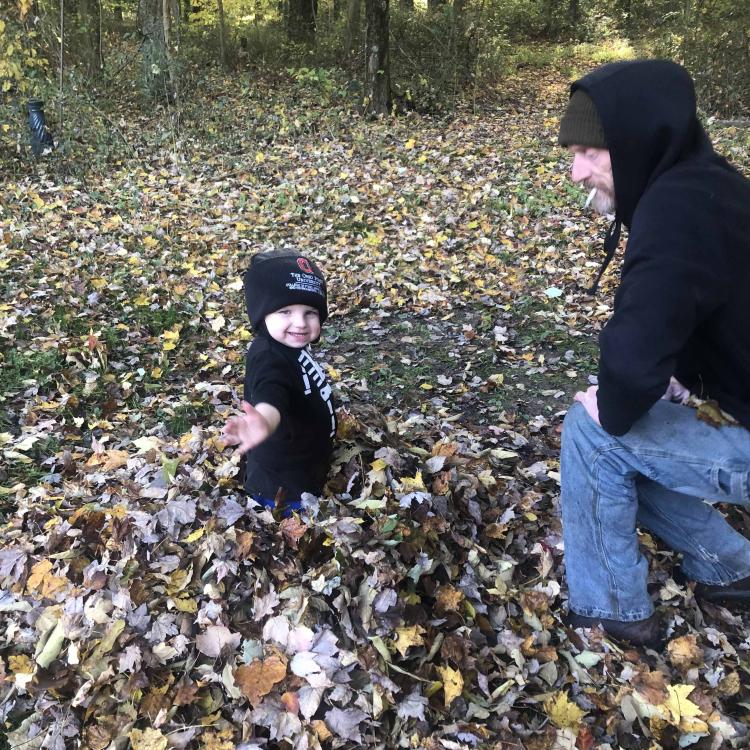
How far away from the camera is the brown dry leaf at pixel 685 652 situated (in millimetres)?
2668

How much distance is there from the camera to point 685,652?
270 centimetres

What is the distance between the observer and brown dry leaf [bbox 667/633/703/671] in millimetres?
2668

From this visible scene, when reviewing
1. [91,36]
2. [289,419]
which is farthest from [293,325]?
[91,36]

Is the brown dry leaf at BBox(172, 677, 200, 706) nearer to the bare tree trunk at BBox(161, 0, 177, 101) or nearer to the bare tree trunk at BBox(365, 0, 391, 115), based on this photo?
the bare tree trunk at BBox(161, 0, 177, 101)

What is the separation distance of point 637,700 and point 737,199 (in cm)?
189

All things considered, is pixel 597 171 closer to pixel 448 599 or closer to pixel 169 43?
pixel 448 599

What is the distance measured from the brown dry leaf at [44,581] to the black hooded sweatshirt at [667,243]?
2351mm

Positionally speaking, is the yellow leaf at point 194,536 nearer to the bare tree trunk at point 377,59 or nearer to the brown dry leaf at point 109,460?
the brown dry leaf at point 109,460

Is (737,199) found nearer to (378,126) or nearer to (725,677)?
(725,677)

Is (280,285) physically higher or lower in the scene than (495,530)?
higher

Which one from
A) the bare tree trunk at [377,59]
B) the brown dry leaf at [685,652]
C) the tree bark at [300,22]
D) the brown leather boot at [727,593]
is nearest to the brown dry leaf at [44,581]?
the brown dry leaf at [685,652]

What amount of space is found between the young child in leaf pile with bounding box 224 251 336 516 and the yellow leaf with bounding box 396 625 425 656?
78 centimetres

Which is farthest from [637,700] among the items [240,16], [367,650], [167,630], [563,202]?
[240,16]

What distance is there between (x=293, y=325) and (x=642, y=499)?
1785mm
